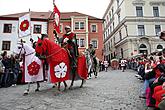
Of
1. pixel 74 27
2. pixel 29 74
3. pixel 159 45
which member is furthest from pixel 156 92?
pixel 159 45

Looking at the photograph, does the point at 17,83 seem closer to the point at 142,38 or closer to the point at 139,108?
the point at 139,108

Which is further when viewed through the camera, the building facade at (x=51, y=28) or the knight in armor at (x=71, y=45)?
the building facade at (x=51, y=28)

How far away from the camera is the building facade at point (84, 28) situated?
129 ft

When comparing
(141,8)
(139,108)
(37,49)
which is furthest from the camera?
(141,8)

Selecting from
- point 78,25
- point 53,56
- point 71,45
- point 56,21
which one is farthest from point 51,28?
point 53,56

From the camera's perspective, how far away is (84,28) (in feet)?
130

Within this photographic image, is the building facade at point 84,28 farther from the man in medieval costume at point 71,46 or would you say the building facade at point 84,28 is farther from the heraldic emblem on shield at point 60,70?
the heraldic emblem on shield at point 60,70

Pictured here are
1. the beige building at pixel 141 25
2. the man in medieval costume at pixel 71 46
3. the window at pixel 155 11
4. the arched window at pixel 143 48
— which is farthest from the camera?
the window at pixel 155 11

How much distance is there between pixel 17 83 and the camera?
38.9 ft

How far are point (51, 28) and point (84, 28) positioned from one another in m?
7.15

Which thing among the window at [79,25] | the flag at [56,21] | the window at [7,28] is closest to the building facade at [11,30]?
the window at [7,28]

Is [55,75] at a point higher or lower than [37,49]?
lower

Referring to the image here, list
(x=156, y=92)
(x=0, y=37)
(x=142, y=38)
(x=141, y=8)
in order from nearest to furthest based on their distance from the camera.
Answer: (x=156, y=92) → (x=0, y=37) → (x=142, y=38) → (x=141, y=8)

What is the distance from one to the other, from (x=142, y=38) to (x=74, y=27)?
14.8 meters
